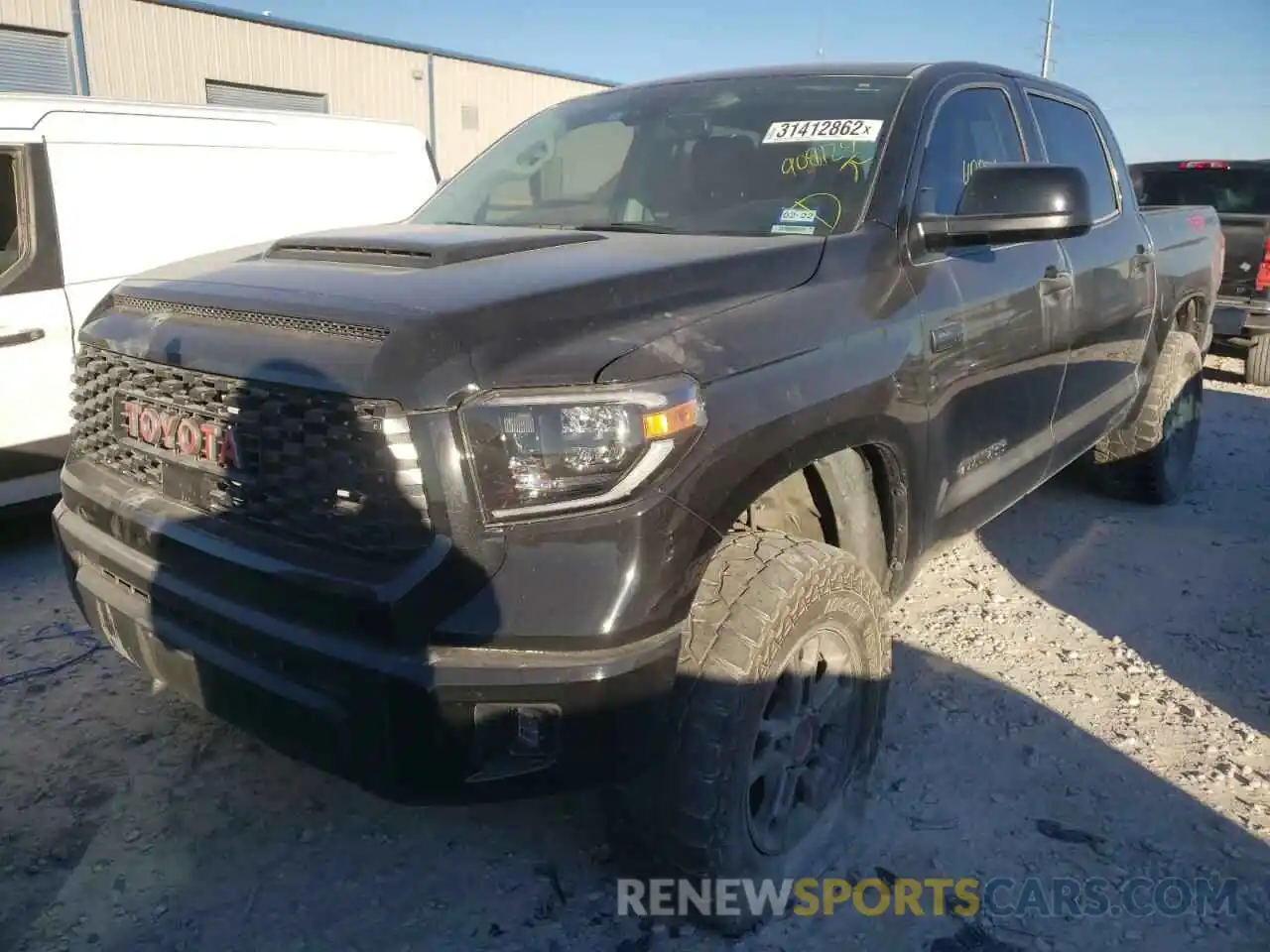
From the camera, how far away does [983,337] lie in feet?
9.75

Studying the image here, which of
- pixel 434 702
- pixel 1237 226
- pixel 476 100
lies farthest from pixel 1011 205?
pixel 476 100

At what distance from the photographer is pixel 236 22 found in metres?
15.7

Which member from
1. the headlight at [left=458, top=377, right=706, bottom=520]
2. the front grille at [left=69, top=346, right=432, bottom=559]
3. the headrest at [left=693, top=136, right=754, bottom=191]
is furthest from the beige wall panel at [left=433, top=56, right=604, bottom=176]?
the headlight at [left=458, top=377, right=706, bottom=520]

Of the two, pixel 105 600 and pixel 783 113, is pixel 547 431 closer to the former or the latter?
pixel 105 600

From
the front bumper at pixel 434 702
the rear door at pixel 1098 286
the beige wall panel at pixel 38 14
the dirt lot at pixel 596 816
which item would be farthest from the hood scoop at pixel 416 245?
the beige wall panel at pixel 38 14

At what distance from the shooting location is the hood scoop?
2.38 m

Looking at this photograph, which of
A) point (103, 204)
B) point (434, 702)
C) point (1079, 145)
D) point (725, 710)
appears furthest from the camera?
point (103, 204)

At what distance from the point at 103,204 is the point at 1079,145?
4.54 m

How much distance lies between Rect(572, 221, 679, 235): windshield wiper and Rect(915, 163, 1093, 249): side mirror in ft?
2.34

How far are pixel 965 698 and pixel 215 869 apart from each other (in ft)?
7.71

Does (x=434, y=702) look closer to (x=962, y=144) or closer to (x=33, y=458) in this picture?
(x=962, y=144)

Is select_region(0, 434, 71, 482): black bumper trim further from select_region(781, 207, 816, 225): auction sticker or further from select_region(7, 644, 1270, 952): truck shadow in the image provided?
select_region(781, 207, 816, 225): auction sticker

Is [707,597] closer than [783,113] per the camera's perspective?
Yes

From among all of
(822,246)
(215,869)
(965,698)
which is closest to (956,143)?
(822,246)
